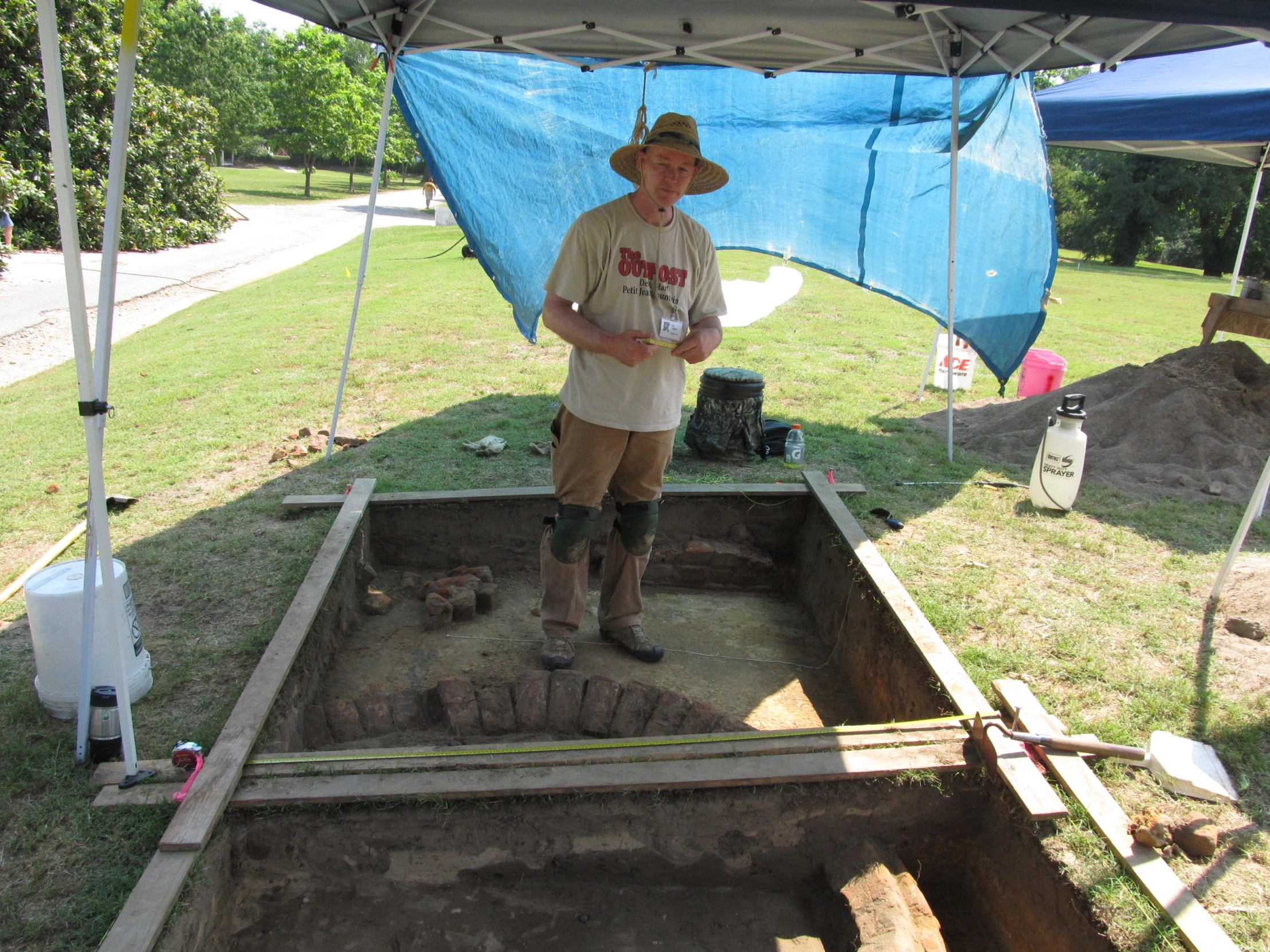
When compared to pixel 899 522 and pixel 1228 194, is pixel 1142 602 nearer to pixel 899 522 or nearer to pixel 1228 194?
pixel 899 522

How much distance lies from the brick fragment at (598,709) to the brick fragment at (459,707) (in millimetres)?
389

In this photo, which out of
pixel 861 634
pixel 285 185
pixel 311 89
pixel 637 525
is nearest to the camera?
pixel 637 525

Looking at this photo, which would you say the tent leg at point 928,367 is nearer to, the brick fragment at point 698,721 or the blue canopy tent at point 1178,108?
the blue canopy tent at point 1178,108

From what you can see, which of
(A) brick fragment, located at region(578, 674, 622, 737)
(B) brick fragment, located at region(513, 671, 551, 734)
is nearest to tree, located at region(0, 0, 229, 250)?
(B) brick fragment, located at region(513, 671, 551, 734)

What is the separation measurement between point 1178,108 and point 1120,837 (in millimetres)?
6453

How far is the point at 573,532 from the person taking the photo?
3385mm

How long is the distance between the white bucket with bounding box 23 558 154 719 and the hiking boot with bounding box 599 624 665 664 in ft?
6.27

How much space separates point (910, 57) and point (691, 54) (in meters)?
1.36

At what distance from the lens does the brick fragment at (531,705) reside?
10.0ft

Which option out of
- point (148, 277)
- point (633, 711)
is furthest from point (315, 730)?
point (148, 277)

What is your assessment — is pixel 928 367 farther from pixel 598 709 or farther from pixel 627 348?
pixel 598 709

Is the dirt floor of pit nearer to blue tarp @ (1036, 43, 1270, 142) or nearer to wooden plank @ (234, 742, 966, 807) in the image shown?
wooden plank @ (234, 742, 966, 807)

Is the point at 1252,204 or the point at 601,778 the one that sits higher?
the point at 1252,204

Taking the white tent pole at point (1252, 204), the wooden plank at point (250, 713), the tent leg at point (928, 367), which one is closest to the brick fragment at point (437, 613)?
the wooden plank at point (250, 713)
